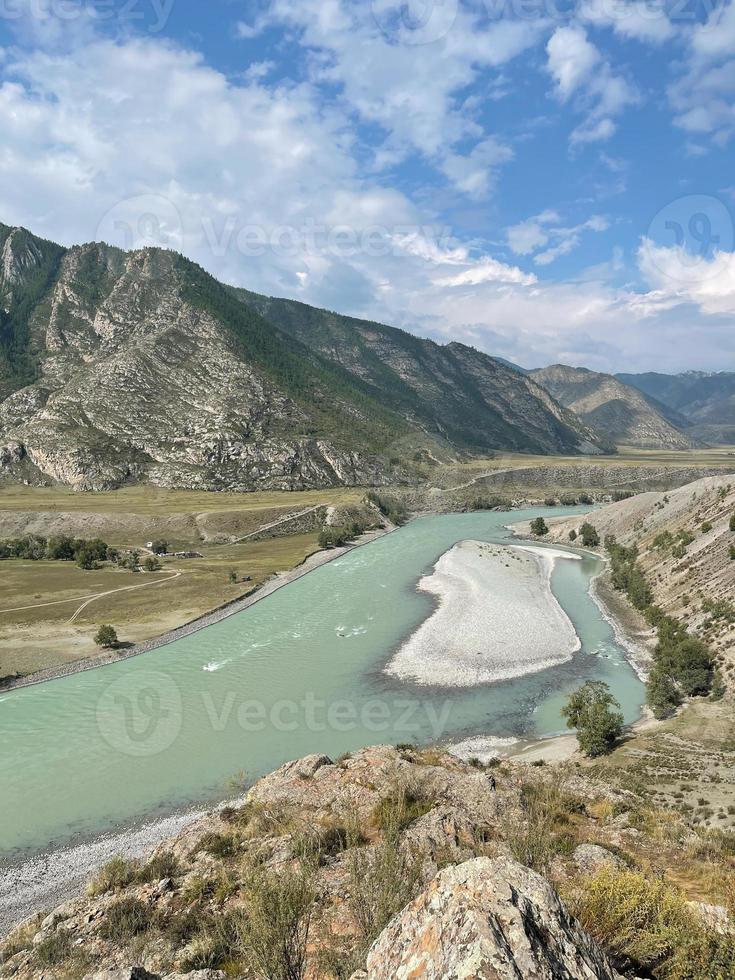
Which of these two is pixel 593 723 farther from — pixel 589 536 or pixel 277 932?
pixel 589 536

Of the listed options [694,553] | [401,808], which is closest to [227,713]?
[401,808]

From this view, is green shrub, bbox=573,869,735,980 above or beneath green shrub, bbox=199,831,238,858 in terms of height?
above

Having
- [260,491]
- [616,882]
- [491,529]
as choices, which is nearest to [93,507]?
[260,491]

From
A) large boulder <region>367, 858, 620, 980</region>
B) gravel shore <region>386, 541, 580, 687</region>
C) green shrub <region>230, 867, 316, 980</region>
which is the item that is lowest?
gravel shore <region>386, 541, 580, 687</region>

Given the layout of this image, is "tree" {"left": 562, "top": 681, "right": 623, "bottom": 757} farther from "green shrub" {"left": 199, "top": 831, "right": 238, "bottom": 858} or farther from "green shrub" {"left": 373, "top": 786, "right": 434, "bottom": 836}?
"green shrub" {"left": 199, "top": 831, "right": 238, "bottom": 858}

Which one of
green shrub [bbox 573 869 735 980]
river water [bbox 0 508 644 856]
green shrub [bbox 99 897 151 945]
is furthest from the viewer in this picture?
river water [bbox 0 508 644 856]

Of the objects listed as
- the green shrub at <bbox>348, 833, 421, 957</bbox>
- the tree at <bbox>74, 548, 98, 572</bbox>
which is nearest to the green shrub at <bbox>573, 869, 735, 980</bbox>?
the green shrub at <bbox>348, 833, 421, 957</bbox>

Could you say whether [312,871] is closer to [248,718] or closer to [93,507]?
[248,718]

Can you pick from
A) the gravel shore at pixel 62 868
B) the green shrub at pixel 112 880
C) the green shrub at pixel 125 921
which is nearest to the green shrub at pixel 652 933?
the green shrub at pixel 125 921
